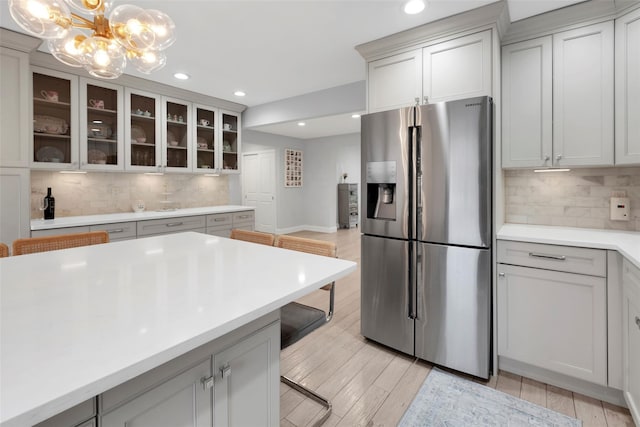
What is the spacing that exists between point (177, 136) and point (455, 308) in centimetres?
366

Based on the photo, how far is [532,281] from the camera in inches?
75.9

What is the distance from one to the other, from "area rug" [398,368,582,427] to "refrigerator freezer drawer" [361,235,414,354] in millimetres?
393

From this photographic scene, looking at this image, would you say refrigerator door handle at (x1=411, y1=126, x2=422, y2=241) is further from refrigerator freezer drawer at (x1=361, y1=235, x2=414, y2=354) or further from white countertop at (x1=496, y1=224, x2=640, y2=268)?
white countertop at (x1=496, y1=224, x2=640, y2=268)

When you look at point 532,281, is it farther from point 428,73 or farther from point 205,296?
point 205,296

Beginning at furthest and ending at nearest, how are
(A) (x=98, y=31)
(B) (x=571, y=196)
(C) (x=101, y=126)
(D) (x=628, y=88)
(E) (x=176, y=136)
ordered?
1. (E) (x=176, y=136)
2. (C) (x=101, y=126)
3. (B) (x=571, y=196)
4. (D) (x=628, y=88)
5. (A) (x=98, y=31)

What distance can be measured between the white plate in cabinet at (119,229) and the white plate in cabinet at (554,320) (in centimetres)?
330

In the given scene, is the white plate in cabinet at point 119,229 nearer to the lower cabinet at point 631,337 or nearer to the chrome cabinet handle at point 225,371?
the chrome cabinet handle at point 225,371

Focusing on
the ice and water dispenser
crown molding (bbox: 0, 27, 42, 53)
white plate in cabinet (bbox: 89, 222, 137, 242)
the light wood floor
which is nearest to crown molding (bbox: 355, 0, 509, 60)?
the ice and water dispenser

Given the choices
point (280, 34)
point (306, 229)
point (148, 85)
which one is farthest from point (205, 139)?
point (306, 229)

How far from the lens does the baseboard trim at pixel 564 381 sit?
174cm

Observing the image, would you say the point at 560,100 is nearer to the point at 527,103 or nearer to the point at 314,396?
the point at 527,103

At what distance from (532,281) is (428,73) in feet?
5.10

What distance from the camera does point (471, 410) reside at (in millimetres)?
1703

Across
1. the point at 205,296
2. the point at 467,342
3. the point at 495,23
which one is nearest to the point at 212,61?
the point at 495,23
